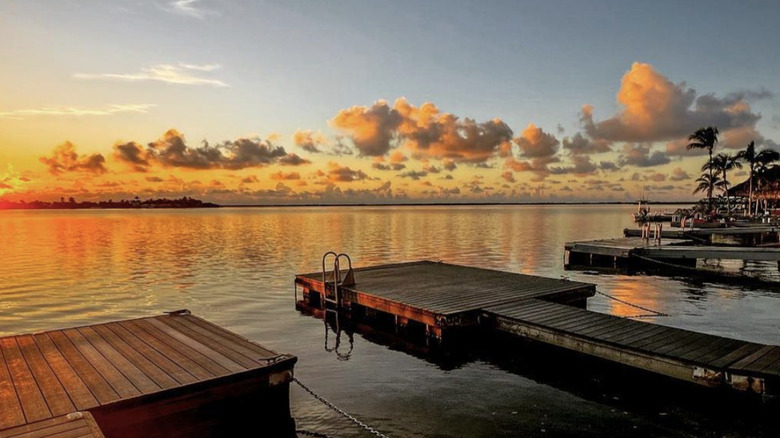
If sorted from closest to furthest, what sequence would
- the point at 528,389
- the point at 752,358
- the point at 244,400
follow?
the point at 244,400 → the point at 752,358 → the point at 528,389

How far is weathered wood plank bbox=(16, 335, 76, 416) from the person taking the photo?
6.89 meters

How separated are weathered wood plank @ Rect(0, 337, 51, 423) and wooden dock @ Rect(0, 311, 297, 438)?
0.01 metres

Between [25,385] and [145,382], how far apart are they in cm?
175

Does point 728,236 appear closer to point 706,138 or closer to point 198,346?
point 706,138

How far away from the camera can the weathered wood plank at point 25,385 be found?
263 inches

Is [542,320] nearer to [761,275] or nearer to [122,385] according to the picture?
[122,385]

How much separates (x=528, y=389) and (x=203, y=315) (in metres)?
12.7

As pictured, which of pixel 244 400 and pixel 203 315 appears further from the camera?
pixel 203 315

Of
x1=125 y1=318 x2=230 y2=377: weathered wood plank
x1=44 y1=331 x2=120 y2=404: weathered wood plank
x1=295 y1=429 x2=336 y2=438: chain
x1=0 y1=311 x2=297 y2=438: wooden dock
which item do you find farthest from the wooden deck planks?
x1=295 y1=429 x2=336 y2=438: chain

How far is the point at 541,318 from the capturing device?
12.8 m

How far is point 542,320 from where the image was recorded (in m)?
12.6

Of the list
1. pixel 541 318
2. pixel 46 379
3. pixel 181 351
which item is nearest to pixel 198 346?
pixel 181 351

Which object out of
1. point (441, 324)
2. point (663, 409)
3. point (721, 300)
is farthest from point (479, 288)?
point (721, 300)

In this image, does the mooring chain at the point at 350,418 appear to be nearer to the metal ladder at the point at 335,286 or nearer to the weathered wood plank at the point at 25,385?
the weathered wood plank at the point at 25,385
